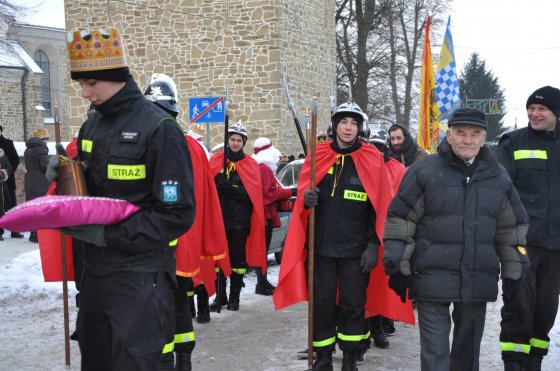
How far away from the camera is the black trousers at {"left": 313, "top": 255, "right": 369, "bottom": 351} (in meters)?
6.02

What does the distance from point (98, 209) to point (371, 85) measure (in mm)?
35416

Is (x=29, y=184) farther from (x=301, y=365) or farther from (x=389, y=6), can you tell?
(x=389, y=6)

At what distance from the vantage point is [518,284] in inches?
196

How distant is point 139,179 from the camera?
138 inches

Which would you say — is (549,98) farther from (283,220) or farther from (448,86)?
(283,220)

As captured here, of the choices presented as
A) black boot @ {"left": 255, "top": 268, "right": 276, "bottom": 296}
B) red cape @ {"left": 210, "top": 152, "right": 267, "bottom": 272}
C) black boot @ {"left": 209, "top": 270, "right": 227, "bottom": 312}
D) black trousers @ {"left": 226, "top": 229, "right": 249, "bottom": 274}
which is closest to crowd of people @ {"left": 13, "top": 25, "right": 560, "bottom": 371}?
black boot @ {"left": 209, "top": 270, "right": 227, "bottom": 312}

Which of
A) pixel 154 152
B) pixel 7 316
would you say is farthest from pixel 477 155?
pixel 7 316

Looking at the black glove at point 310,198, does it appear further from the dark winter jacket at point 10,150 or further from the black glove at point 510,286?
the dark winter jacket at point 10,150

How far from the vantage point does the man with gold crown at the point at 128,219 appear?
3.40m

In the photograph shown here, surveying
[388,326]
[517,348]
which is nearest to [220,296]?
[388,326]

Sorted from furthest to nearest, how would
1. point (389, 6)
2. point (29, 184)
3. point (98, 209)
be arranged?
point (389, 6), point (29, 184), point (98, 209)

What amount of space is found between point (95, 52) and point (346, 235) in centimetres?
301

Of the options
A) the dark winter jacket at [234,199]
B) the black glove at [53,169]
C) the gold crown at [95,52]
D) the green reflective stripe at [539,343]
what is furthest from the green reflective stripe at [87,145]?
the dark winter jacket at [234,199]

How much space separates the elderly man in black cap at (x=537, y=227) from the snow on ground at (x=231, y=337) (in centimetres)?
61
